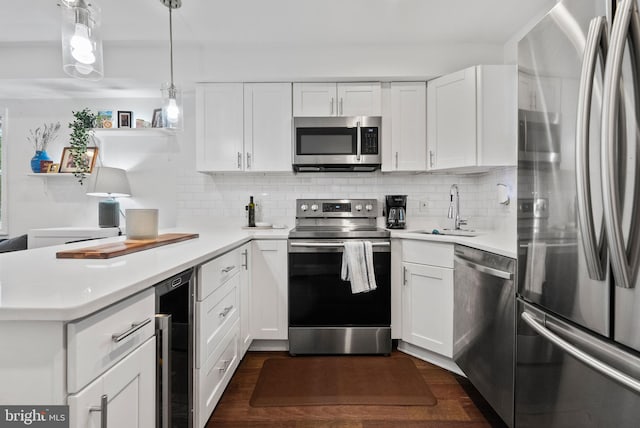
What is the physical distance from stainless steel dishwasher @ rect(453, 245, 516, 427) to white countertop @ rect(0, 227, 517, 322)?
0.17 m

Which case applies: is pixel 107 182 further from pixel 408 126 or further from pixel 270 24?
pixel 408 126

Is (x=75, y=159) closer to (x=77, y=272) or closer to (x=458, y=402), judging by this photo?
(x=77, y=272)

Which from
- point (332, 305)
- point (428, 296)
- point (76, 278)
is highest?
point (76, 278)

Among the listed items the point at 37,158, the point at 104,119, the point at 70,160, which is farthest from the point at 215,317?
the point at 37,158

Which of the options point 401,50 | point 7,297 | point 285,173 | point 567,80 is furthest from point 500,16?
point 7,297

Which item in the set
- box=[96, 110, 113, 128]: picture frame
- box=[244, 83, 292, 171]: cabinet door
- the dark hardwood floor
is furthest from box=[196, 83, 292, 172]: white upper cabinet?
the dark hardwood floor

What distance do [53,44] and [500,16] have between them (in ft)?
12.0

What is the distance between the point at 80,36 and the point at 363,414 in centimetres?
230

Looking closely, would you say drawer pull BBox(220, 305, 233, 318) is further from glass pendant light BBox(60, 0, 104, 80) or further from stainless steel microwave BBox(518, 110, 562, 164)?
stainless steel microwave BBox(518, 110, 562, 164)

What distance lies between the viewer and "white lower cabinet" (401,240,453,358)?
2.24 meters

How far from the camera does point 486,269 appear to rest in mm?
1749

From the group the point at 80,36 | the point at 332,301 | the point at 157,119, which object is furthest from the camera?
the point at 157,119

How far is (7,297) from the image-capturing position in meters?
0.73

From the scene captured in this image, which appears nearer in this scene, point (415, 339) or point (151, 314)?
point (151, 314)
